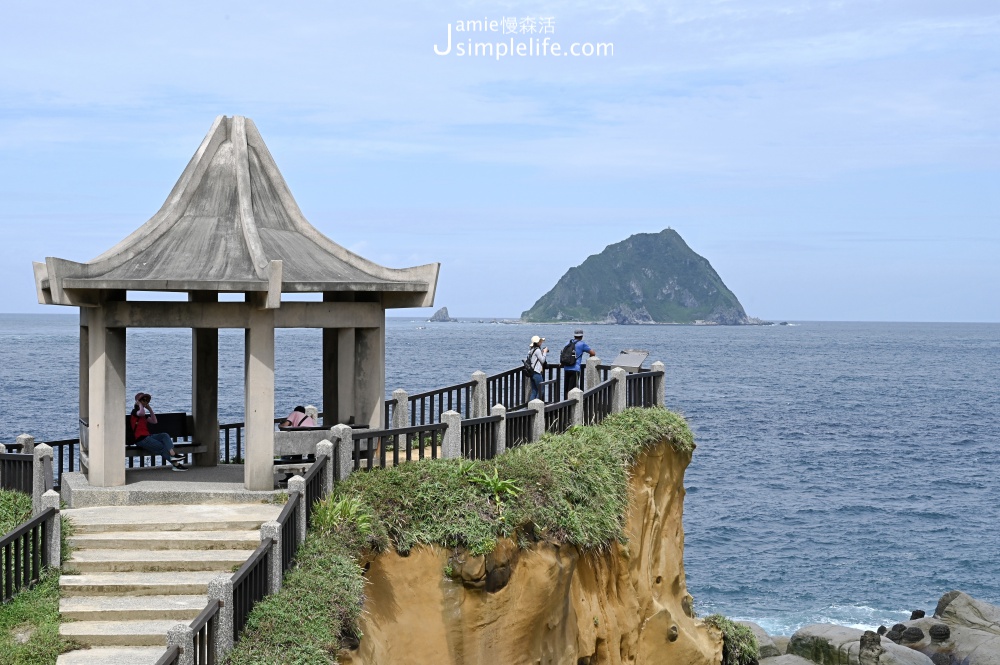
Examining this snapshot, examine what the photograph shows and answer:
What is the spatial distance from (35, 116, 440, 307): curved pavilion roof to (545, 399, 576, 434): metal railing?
296 centimetres

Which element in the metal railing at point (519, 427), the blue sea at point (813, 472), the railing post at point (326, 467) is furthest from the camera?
the blue sea at point (813, 472)

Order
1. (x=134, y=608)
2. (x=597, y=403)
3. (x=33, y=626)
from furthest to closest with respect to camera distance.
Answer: (x=597, y=403), (x=134, y=608), (x=33, y=626)

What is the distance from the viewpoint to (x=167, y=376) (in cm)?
9962

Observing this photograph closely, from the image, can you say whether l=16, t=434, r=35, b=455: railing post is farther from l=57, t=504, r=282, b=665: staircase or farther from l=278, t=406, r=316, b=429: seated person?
l=278, t=406, r=316, b=429: seated person

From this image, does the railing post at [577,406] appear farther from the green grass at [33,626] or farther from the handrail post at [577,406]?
the green grass at [33,626]

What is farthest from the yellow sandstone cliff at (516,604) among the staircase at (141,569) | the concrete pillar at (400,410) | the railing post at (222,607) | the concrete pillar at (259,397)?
the concrete pillar at (400,410)

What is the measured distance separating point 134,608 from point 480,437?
6212 millimetres

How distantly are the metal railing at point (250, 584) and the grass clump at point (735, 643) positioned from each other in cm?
1644

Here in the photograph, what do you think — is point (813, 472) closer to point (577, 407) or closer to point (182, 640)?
point (577, 407)

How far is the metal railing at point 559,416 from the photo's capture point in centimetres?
1881

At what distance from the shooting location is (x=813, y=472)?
56.5 m

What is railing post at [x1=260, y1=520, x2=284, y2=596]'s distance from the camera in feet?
40.9

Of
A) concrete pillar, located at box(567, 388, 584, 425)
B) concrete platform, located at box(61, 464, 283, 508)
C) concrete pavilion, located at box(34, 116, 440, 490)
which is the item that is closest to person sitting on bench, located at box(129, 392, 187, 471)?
concrete pavilion, located at box(34, 116, 440, 490)

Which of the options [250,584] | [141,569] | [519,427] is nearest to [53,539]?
[141,569]
